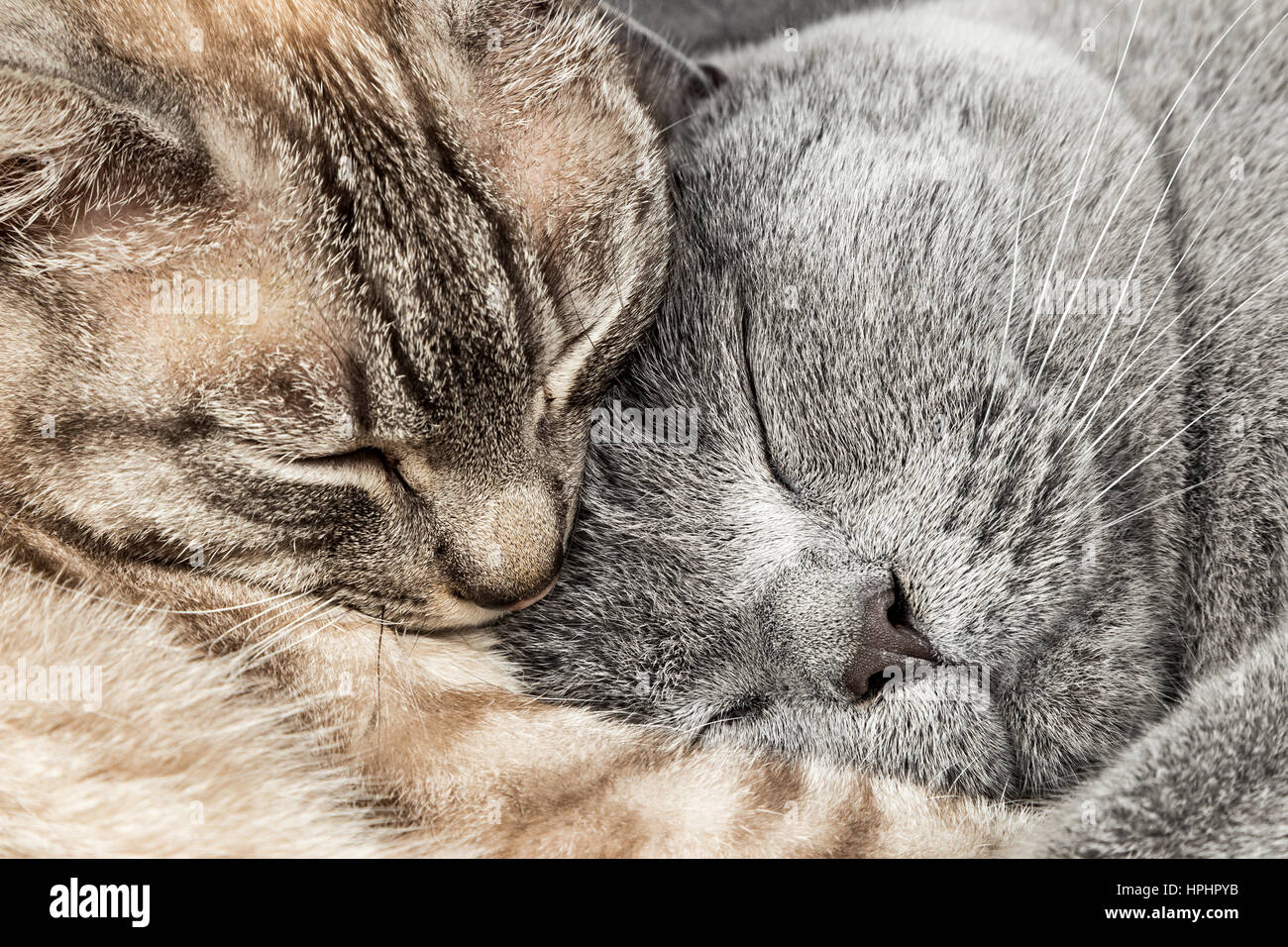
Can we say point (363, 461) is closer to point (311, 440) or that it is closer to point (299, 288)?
point (311, 440)

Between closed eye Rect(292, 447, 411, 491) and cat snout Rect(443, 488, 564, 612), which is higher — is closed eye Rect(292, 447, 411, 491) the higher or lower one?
the higher one

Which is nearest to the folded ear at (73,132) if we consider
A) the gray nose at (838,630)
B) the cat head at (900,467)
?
the cat head at (900,467)

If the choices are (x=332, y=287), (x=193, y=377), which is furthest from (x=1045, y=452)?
(x=193, y=377)

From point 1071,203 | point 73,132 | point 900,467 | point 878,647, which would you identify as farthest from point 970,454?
point 73,132

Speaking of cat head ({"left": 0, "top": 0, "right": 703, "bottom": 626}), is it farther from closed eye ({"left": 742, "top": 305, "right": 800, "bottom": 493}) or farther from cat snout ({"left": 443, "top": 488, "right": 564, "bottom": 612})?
closed eye ({"left": 742, "top": 305, "right": 800, "bottom": 493})

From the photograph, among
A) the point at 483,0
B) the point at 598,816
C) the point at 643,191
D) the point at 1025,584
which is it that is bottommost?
the point at 598,816

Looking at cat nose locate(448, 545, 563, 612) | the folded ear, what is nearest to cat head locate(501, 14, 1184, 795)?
cat nose locate(448, 545, 563, 612)

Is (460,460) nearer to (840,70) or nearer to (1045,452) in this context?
(1045,452)
